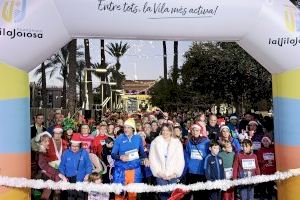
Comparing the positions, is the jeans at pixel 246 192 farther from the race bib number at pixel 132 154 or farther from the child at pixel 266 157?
the race bib number at pixel 132 154

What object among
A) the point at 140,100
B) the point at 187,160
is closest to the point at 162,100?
the point at 140,100

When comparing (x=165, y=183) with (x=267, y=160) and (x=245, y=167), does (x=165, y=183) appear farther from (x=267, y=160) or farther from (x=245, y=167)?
(x=267, y=160)

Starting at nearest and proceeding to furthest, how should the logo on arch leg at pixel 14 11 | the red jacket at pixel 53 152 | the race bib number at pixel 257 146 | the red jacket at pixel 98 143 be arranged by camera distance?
the logo on arch leg at pixel 14 11 → the red jacket at pixel 53 152 → the red jacket at pixel 98 143 → the race bib number at pixel 257 146

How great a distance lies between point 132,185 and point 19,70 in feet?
7.32

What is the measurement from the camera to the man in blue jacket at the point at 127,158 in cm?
758

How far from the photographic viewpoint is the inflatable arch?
642 centimetres

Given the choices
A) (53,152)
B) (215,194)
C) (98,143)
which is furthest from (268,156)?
(53,152)

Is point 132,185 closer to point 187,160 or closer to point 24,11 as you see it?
point 187,160

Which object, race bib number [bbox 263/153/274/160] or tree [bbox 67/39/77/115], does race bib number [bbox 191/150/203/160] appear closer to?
race bib number [bbox 263/153/274/160]

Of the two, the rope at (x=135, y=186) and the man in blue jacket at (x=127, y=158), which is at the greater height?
the man in blue jacket at (x=127, y=158)

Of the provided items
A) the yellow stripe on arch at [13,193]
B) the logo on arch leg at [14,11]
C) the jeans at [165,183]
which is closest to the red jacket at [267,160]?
the jeans at [165,183]

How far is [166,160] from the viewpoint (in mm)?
7375

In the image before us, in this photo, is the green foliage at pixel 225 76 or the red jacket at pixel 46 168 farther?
the green foliage at pixel 225 76

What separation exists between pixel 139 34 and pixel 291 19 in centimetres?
214
